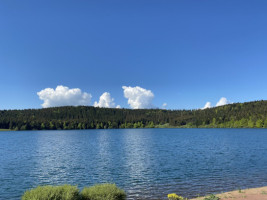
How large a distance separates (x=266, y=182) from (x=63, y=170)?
1402 inches

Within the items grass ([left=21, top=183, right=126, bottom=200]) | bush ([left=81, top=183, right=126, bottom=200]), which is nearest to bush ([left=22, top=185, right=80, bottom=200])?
grass ([left=21, top=183, right=126, bottom=200])

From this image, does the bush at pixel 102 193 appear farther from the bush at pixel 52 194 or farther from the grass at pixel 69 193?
the bush at pixel 52 194

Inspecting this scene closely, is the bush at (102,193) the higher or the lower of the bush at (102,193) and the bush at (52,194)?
the lower

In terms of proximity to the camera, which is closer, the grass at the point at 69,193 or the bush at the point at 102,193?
the grass at the point at 69,193

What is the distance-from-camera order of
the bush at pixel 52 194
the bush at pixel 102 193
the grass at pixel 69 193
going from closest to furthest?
the bush at pixel 52 194, the grass at pixel 69 193, the bush at pixel 102 193

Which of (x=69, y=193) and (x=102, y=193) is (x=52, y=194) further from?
(x=102, y=193)

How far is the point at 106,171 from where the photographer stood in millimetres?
43000

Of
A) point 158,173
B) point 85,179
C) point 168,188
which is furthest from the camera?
point 158,173

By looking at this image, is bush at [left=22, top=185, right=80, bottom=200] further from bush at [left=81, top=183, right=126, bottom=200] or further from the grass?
bush at [left=81, top=183, right=126, bottom=200]

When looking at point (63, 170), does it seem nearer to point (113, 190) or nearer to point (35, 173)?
point (35, 173)

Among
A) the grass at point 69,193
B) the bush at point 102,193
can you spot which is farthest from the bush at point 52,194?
the bush at point 102,193

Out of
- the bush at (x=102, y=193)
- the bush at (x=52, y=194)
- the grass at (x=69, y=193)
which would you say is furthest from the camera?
the bush at (x=102, y=193)

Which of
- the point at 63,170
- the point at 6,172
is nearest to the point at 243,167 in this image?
the point at 63,170

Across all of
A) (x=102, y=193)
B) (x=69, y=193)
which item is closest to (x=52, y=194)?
(x=69, y=193)
